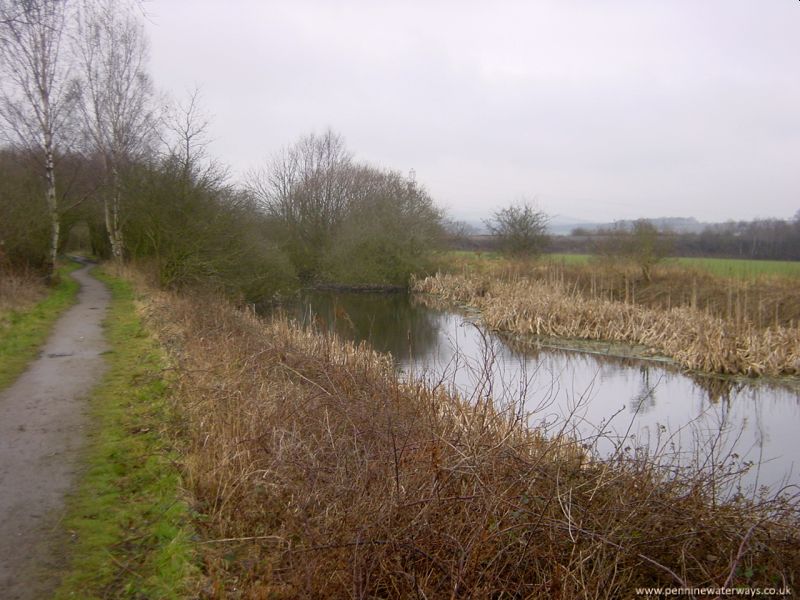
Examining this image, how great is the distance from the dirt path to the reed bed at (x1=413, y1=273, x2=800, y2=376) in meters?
11.9

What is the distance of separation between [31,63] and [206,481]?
16887mm

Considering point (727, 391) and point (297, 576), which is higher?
point (297, 576)

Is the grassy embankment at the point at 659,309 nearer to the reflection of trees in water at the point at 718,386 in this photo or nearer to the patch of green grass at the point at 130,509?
the reflection of trees in water at the point at 718,386

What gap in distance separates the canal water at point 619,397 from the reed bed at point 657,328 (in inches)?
22.3

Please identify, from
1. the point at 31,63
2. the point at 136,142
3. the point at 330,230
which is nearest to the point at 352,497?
the point at 31,63

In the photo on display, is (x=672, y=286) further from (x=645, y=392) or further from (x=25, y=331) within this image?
(x=25, y=331)

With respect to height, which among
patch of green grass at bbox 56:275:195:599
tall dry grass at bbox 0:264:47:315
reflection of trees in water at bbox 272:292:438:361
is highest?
tall dry grass at bbox 0:264:47:315

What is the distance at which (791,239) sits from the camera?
32.8 metres

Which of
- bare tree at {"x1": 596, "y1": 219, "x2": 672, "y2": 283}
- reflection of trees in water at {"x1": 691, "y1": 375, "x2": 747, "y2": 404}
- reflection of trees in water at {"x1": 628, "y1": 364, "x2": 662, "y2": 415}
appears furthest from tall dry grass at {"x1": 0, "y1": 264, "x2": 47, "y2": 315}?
bare tree at {"x1": 596, "y1": 219, "x2": 672, "y2": 283}

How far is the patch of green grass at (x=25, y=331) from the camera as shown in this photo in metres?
7.90

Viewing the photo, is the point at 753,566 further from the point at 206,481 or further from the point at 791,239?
the point at 791,239

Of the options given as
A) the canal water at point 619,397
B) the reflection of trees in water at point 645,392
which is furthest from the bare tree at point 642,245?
the reflection of trees in water at point 645,392

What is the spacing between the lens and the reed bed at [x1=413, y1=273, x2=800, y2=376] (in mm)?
12672

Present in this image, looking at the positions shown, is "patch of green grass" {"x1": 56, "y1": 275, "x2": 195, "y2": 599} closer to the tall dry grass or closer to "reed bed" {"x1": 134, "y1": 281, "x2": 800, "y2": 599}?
"reed bed" {"x1": 134, "y1": 281, "x2": 800, "y2": 599}
